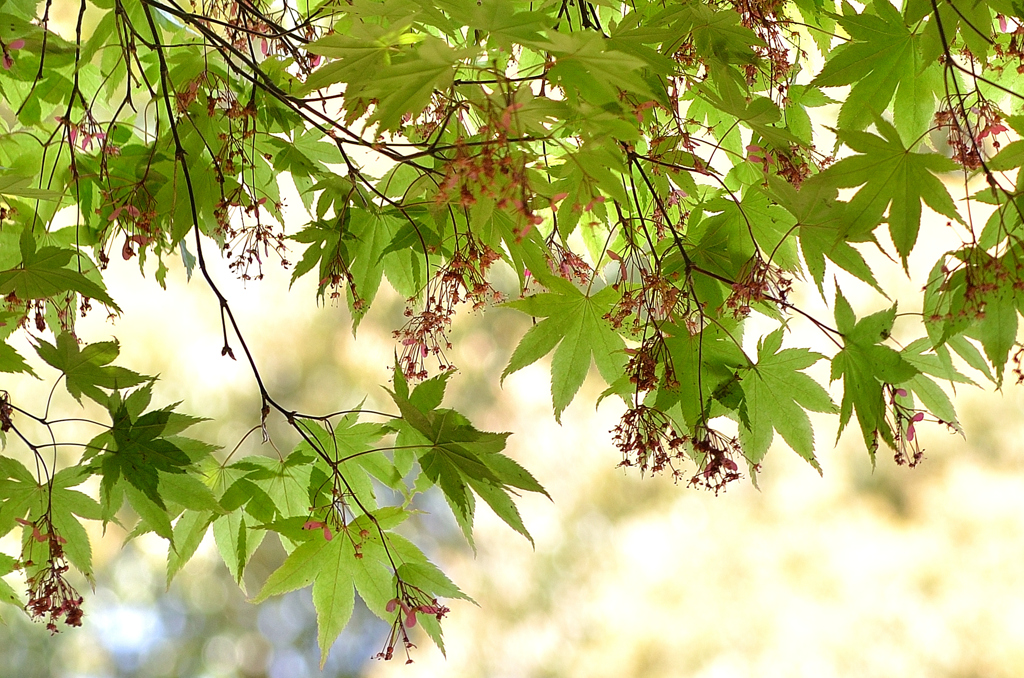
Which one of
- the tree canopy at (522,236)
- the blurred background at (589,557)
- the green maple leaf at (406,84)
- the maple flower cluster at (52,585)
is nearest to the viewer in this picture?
the green maple leaf at (406,84)

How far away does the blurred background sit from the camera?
3.44 m

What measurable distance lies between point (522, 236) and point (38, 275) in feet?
1.78

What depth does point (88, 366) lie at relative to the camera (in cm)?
81

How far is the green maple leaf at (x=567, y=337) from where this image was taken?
3.03 ft

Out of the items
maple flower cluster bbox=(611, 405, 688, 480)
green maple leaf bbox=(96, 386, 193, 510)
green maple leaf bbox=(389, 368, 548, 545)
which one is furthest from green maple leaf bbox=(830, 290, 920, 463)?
green maple leaf bbox=(96, 386, 193, 510)

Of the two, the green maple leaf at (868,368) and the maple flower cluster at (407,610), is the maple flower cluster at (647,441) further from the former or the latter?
the maple flower cluster at (407,610)

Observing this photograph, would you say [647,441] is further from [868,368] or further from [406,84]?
[406,84]

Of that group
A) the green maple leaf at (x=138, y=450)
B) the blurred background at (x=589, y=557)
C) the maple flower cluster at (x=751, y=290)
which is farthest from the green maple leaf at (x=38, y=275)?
the blurred background at (x=589, y=557)

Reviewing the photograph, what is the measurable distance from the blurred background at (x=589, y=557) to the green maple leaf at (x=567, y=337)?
9.37ft

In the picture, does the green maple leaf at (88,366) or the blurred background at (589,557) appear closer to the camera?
the green maple leaf at (88,366)

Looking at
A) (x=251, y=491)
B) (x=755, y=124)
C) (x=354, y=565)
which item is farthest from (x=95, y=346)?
(x=755, y=124)

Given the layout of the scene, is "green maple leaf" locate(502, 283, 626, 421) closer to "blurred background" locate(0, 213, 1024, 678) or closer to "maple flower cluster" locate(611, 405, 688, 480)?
"maple flower cluster" locate(611, 405, 688, 480)

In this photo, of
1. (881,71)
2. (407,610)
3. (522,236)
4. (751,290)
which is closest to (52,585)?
(407,610)

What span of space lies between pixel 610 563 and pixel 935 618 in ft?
4.45
